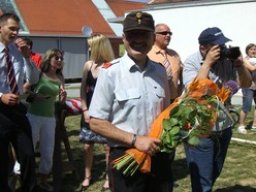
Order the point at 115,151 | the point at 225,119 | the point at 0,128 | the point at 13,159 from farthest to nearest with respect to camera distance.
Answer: the point at 13,159 < the point at 0,128 < the point at 225,119 < the point at 115,151

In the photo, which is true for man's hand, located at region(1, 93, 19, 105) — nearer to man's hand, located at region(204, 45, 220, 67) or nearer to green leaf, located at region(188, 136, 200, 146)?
man's hand, located at region(204, 45, 220, 67)

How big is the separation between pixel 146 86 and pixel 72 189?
10.3 ft

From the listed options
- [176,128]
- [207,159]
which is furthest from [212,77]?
[176,128]

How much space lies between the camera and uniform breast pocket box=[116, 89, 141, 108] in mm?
2895

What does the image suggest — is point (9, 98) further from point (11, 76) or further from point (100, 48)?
point (100, 48)

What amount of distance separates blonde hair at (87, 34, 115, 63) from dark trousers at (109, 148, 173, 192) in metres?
2.54

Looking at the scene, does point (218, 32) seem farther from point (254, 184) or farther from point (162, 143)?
point (254, 184)

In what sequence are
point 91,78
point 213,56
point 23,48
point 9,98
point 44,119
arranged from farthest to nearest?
point 91,78 < point 44,119 < point 23,48 < point 9,98 < point 213,56

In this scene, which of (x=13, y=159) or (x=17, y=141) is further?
(x=13, y=159)

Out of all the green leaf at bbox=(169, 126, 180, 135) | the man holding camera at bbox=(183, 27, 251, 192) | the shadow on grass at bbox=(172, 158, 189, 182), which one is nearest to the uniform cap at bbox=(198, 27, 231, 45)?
the man holding camera at bbox=(183, 27, 251, 192)

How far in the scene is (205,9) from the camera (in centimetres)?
1800

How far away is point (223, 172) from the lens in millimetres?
6344

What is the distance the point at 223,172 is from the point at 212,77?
2.86m

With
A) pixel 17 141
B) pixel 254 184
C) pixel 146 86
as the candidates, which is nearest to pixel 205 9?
pixel 254 184
